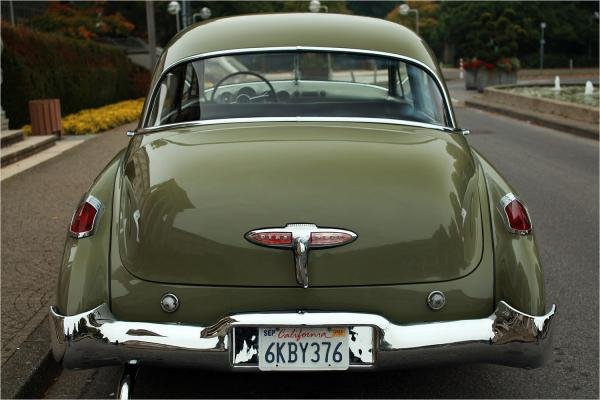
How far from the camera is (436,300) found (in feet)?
10.5

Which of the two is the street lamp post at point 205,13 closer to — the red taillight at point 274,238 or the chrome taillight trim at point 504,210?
the chrome taillight trim at point 504,210

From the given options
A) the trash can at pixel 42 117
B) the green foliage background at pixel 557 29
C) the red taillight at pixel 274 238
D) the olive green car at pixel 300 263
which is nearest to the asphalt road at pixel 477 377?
the olive green car at pixel 300 263

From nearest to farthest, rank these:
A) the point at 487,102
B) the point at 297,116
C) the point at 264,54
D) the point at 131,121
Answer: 1. the point at 297,116
2. the point at 264,54
3. the point at 131,121
4. the point at 487,102

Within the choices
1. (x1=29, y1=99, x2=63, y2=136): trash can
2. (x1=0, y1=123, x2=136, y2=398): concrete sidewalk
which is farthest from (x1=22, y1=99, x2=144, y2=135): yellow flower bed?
(x1=0, y1=123, x2=136, y2=398): concrete sidewalk

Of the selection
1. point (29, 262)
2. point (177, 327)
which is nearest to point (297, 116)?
point (177, 327)

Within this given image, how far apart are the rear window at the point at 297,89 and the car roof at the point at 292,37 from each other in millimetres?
59

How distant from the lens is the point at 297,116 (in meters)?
4.03

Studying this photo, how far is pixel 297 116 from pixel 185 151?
0.73m

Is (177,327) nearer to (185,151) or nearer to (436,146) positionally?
(185,151)

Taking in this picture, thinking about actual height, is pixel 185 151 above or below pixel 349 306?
above

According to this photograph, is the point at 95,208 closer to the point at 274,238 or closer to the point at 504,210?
the point at 274,238

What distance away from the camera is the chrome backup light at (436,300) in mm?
3211

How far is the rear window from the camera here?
4109mm

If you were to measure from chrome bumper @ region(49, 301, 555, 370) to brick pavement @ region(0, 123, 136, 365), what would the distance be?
104cm
